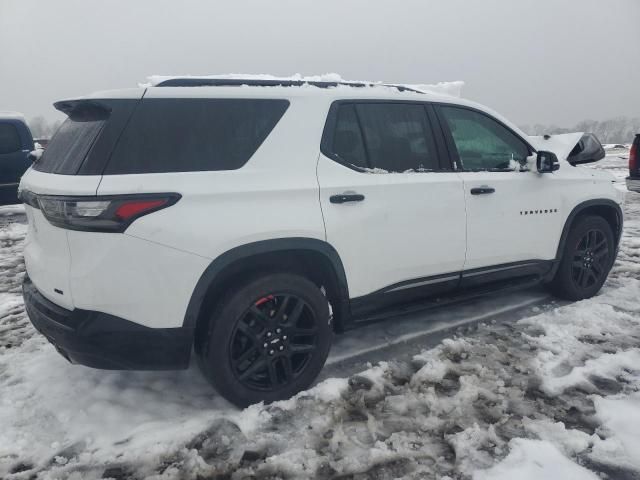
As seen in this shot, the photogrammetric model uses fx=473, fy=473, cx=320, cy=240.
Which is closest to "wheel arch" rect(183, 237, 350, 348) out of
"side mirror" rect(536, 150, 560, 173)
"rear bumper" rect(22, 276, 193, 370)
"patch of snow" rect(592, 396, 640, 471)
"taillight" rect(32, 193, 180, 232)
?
"rear bumper" rect(22, 276, 193, 370)

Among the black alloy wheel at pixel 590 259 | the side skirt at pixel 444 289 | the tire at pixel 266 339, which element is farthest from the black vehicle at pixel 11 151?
the black alloy wheel at pixel 590 259

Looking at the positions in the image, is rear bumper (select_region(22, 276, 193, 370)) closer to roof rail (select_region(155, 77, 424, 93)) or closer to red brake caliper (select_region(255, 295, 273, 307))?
red brake caliper (select_region(255, 295, 273, 307))

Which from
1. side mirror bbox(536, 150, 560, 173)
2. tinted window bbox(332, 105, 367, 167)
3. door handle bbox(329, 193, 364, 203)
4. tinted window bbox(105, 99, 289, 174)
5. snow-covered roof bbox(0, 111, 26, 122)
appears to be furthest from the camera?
snow-covered roof bbox(0, 111, 26, 122)

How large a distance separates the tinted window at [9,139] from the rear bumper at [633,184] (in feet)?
37.9

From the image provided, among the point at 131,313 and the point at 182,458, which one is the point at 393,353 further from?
the point at 131,313

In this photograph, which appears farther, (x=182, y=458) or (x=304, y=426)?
(x=304, y=426)

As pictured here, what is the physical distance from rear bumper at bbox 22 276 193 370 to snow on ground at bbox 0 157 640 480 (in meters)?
0.43

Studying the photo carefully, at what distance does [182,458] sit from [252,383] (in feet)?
A: 1.85

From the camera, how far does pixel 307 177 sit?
2852 millimetres

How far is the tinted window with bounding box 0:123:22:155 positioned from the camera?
31.0 feet

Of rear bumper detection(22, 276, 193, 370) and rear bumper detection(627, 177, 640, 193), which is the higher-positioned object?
rear bumper detection(22, 276, 193, 370)

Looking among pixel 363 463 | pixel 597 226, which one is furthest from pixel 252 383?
pixel 597 226

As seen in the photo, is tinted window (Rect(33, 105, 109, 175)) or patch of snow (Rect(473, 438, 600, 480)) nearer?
patch of snow (Rect(473, 438, 600, 480))

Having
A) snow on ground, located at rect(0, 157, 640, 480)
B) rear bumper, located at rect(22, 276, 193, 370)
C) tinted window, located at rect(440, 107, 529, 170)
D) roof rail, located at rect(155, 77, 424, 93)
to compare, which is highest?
roof rail, located at rect(155, 77, 424, 93)
